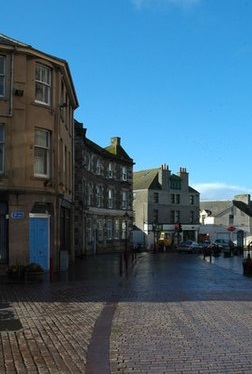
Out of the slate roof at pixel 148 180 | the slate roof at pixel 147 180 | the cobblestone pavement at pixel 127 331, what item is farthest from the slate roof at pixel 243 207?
the cobblestone pavement at pixel 127 331

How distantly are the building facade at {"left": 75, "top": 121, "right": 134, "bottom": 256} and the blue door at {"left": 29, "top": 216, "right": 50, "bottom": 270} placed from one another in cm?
1734

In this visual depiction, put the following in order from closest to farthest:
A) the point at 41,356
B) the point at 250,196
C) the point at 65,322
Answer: the point at 41,356 → the point at 65,322 → the point at 250,196

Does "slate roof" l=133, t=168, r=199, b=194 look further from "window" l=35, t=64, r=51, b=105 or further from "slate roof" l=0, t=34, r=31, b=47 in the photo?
"slate roof" l=0, t=34, r=31, b=47

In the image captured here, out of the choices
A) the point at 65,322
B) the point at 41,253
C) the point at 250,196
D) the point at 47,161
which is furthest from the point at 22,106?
the point at 250,196

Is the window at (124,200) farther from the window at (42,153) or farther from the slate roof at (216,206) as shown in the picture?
the window at (42,153)

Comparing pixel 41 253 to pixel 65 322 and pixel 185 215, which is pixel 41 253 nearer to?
pixel 65 322

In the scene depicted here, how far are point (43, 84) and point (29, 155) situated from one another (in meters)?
3.69

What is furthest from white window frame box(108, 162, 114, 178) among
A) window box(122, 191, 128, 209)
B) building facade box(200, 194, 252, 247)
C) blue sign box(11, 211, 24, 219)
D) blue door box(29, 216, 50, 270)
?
blue sign box(11, 211, 24, 219)

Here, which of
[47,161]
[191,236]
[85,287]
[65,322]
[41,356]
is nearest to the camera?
[41,356]

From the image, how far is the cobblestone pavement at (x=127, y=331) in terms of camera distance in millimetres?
7668

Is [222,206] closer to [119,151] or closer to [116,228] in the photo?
[119,151]

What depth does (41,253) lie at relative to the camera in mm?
25141

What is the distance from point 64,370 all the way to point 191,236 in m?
78.2

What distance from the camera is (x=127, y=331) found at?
33.4 ft
